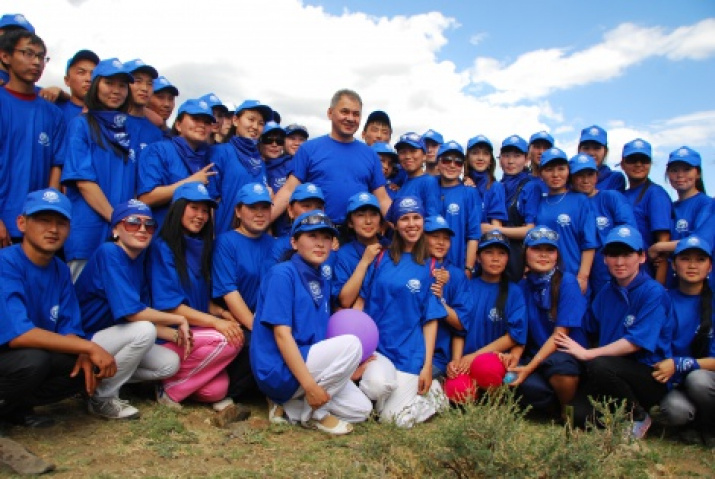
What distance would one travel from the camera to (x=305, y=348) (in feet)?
17.5

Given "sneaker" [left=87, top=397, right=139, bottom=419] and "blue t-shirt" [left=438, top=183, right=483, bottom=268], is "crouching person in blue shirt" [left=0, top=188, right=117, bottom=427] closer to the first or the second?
"sneaker" [left=87, top=397, right=139, bottom=419]

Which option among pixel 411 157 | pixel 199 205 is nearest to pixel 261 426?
pixel 199 205

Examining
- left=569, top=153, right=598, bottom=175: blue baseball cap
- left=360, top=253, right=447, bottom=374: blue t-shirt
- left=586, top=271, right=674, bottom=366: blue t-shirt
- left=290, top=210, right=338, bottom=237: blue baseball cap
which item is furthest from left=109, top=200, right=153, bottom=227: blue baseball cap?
left=569, top=153, right=598, bottom=175: blue baseball cap

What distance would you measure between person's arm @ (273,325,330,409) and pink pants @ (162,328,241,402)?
754 mm

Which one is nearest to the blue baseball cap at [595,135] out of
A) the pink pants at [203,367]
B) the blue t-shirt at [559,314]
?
the blue t-shirt at [559,314]

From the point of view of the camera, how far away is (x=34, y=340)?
4.57 meters

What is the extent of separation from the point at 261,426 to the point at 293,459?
77cm

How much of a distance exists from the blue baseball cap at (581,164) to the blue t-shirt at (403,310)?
7.57ft

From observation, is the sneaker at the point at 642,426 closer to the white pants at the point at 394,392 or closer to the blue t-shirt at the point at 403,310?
the white pants at the point at 394,392

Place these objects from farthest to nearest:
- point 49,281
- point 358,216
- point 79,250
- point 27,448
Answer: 1. point 358,216
2. point 79,250
3. point 49,281
4. point 27,448

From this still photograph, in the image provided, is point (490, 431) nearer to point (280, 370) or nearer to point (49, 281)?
point (280, 370)

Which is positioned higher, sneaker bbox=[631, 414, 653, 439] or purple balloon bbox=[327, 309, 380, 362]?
purple balloon bbox=[327, 309, 380, 362]

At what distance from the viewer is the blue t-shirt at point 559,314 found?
609 centimetres

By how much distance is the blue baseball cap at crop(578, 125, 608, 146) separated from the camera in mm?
7723
